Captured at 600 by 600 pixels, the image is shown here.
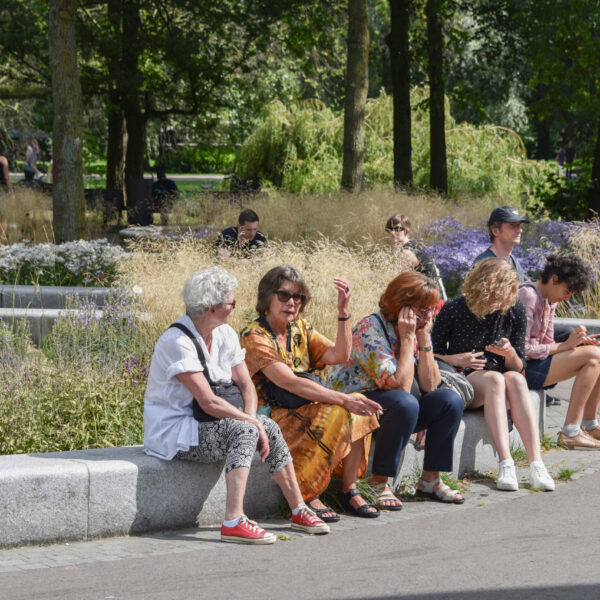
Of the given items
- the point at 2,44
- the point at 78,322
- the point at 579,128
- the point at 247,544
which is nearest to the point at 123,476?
the point at 247,544

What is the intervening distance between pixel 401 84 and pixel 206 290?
14.7 metres

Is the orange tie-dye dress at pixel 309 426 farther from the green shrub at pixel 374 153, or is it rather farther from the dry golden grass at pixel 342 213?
the green shrub at pixel 374 153

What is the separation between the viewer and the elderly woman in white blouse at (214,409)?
5.29m

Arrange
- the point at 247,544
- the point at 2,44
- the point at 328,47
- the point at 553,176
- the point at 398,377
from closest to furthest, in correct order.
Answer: the point at 247,544 → the point at 398,377 → the point at 553,176 → the point at 2,44 → the point at 328,47

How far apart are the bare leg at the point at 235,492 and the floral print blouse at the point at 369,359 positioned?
3.79 ft

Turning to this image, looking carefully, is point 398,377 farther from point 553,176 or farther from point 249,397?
point 553,176

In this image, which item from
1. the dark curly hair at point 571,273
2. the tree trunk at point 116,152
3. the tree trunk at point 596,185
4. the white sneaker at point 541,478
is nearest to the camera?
the white sneaker at point 541,478

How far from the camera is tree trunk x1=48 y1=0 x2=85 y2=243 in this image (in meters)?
13.5

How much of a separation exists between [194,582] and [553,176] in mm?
13544

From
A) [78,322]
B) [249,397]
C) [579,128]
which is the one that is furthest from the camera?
[579,128]

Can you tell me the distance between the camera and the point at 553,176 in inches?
667

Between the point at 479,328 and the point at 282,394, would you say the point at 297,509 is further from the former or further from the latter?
the point at 479,328

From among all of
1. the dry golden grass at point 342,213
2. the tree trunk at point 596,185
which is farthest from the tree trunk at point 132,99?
the tree trunk at point 596,185

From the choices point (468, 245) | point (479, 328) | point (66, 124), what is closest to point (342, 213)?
point (468, 245)
